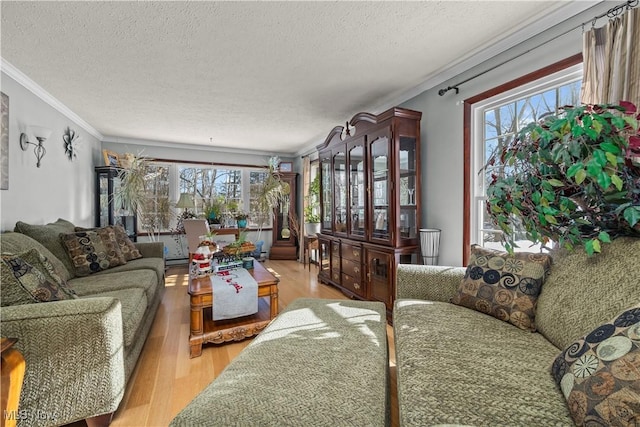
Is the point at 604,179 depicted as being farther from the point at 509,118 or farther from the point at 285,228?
the point at 285,228

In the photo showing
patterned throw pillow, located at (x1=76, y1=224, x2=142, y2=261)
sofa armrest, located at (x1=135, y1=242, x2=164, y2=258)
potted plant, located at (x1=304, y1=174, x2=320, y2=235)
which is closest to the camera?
patterned throw pillow, located at (x1=76, y1=224, x2=142, y2=261)

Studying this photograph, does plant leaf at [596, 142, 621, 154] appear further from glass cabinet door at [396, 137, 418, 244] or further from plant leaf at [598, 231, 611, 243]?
glass cabinet door at [396, 137, 418, 244]

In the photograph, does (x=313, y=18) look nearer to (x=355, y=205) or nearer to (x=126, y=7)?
(x=126, y=7)

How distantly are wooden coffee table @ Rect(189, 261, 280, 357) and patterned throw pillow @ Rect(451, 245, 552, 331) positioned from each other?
1.44 metres

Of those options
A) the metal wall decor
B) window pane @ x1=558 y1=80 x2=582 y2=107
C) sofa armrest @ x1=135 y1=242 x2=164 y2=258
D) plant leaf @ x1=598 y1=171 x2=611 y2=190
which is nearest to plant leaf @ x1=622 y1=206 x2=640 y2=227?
plant leaf @ x1=598 y1=171 x2=611 y2=190

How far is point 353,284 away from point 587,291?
2.25 meters

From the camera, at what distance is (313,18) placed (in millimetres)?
1837

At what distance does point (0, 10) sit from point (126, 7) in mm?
771

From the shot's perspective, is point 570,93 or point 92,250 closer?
point 570,93

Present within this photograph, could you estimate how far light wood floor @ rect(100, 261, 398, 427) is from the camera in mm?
1523

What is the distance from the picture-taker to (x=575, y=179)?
1.08m

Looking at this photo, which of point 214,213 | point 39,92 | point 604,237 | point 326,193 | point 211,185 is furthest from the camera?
point 211,185

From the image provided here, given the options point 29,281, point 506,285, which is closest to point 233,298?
point 29,281

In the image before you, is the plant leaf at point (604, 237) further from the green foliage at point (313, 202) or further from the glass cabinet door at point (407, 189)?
the green foliage at point (313, 202)
